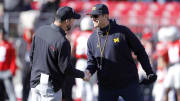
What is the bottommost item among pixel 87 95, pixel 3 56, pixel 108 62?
pixel 87 95

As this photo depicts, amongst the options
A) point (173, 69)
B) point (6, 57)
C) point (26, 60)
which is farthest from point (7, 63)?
point (173, 69)

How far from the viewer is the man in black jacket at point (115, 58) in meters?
7.22

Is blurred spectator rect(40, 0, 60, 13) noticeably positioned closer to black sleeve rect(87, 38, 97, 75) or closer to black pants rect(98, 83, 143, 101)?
black sleeve rect(87, 38, 97, 75)

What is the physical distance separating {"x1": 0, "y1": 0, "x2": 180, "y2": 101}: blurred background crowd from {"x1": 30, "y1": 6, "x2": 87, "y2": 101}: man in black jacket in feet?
11.7

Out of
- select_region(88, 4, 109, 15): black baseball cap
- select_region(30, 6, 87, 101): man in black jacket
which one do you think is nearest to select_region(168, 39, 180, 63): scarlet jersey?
select_region(88, 4, 109, 15): black baseball cap

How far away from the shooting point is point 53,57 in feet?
22.9

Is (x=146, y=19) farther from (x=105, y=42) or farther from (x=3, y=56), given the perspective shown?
(x=105, y=42)

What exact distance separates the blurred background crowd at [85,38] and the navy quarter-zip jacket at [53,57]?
3541 millimetres

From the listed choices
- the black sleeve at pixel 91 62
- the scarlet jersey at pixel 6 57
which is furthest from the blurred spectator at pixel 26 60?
the black sleeve at pixel 91 62

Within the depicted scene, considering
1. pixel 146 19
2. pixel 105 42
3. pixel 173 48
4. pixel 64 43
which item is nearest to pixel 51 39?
pixel 64 43

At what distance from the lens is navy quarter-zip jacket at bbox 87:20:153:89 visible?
284 inches

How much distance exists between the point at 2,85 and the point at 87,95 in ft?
5.56

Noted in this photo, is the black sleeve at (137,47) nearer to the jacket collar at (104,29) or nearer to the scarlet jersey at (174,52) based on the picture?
the jacket collar at (104,29)

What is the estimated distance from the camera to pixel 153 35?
14.1 meters
